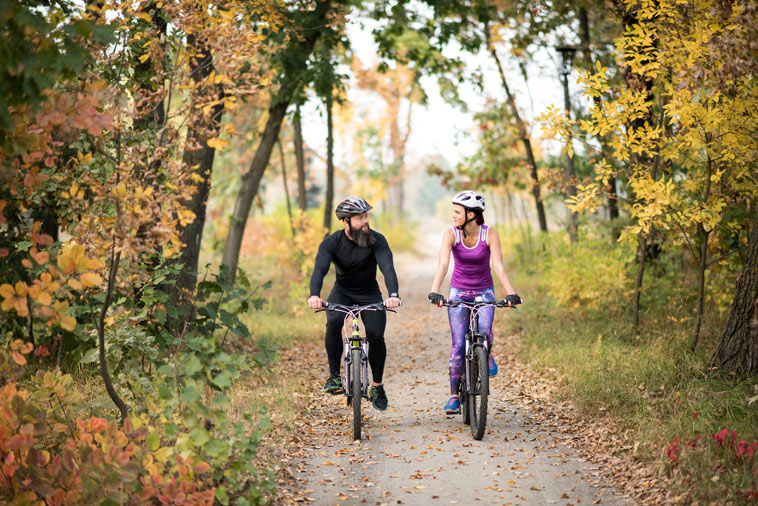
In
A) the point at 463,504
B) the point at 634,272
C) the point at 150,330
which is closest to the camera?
the point at 463,504

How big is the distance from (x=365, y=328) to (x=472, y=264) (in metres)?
1.24

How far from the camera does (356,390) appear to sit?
6.59 metres

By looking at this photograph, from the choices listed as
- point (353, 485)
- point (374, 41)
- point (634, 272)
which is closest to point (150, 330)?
point (353, 485)

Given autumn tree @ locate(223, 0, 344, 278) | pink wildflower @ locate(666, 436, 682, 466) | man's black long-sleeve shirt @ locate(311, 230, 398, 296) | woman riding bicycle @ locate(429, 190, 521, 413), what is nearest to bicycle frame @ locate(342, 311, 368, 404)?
man's black long-sleeve shirt @ locate(311, 230, 398, 296)

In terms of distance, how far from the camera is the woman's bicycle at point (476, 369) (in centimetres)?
646

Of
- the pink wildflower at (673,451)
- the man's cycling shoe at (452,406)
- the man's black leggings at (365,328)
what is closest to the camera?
the pink wildflower at (673,451)

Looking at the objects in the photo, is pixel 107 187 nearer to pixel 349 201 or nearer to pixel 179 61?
pixel 179 61

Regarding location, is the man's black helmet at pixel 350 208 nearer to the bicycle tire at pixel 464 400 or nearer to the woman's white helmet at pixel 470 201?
the woman's white helmet at pixel 470 201

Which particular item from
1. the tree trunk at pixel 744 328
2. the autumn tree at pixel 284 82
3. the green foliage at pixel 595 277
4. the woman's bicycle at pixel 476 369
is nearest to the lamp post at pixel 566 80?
the green foliage at pixel 595 277

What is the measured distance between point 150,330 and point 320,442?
216 cm

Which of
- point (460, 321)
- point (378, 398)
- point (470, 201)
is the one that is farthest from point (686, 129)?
point (378, 398)

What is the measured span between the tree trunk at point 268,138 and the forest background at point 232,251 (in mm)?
39

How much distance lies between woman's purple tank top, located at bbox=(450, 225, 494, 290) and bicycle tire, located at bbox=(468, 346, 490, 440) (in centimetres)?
74

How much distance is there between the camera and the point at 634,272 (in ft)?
36.6
